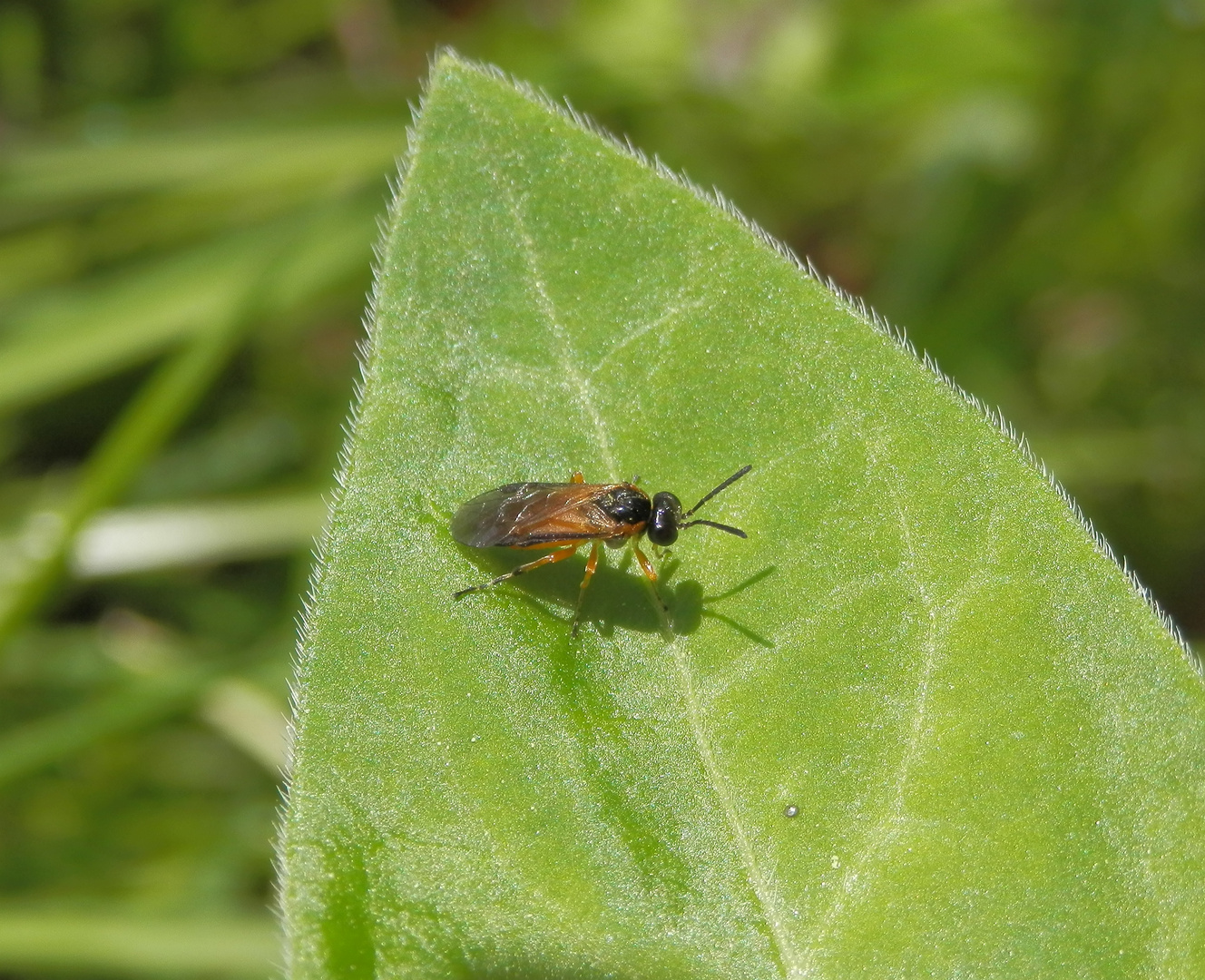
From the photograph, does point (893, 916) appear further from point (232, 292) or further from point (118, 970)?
point (232, 292)

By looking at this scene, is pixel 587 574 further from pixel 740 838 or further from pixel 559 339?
pixel 740 838

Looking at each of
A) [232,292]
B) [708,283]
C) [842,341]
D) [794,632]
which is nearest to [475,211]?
[708,283]

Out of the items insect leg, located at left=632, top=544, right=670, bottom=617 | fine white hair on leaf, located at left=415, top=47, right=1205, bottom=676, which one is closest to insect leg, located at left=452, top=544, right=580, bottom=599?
insect leg, located at left=632, top=544, right=670, bottom=617

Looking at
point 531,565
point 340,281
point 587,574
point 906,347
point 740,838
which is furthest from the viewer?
point 340,281

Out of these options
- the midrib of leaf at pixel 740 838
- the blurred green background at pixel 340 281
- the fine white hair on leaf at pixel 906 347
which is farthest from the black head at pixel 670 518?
the blurred green background at pixel 340 281

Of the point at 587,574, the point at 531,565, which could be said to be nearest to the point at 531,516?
the point at 531,565

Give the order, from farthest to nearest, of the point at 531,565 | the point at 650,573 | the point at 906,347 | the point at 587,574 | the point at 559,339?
the point at 531,565
the point at 587,574
the point at 650,573
the point at 559,339
the point at 906,347

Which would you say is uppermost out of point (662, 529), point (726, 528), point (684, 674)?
point (662, 529)
